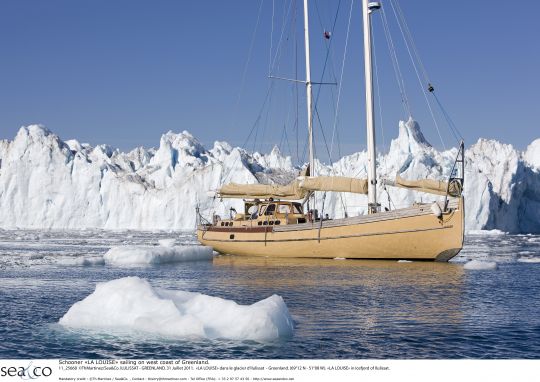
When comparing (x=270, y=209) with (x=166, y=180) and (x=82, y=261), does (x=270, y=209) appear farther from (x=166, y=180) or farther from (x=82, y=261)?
(x=166, y=180)

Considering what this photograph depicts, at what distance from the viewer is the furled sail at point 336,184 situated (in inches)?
1554

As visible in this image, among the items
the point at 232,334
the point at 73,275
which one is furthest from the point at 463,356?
the point at 73,275

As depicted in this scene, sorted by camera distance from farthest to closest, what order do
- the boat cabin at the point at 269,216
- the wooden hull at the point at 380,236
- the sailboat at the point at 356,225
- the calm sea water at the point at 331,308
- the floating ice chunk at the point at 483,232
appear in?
the floating ice chunk at the point at 483,232, the boat cabin at the point at 269,216, the sailboat at the point at 356,225, the wooden hull at the point at 380,236, the calm sea water at the point at 331,308

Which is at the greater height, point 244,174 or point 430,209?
point 244,174

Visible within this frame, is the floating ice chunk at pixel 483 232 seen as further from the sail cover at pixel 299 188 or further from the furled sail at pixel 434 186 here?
the furled sail at pixel 434 186

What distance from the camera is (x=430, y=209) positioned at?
1329 inches

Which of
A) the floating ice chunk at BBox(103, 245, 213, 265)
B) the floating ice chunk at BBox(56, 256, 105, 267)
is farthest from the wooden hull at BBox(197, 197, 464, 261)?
the floating ice chunk at BBox(56, 256, 105, 267)

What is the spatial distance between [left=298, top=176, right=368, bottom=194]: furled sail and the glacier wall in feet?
160

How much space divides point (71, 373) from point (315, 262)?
24.2 meters

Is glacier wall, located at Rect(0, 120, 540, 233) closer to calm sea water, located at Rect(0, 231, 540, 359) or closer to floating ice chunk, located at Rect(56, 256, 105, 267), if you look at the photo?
floating ice chunk, located at Rect(56, 256, 105, 267)

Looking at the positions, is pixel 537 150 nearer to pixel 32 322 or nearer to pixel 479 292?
pixel 479 292

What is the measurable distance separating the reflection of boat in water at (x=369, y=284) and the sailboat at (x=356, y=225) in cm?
90

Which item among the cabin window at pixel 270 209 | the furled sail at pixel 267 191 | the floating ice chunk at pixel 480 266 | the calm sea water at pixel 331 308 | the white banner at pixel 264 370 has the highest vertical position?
the furled sail at pixel 267 191

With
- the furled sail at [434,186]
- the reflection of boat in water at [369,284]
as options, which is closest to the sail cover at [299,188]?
the furled sail at [434,186]
